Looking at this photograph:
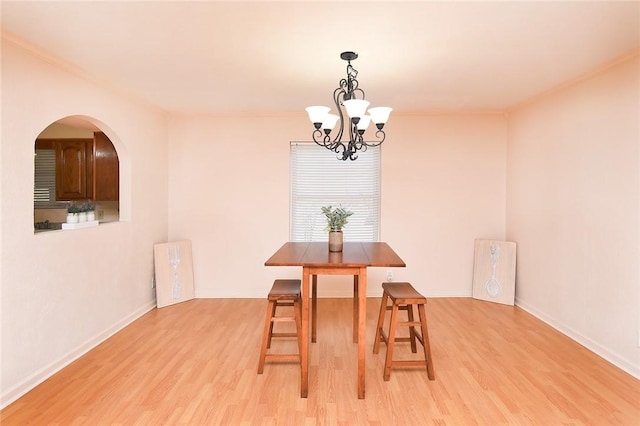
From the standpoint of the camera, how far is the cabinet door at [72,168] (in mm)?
4969

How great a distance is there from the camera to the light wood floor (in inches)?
91.8

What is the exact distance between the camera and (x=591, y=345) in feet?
10.9

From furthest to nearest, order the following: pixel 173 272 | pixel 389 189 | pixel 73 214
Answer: pixel 389 189 → pixel 173 272 → pixel 73 214

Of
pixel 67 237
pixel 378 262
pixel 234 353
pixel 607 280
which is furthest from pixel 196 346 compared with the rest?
pixel 607 280

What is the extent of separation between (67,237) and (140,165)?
137 centimetres

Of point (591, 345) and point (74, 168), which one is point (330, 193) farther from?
point (74, 168)

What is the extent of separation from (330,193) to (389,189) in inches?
30.1

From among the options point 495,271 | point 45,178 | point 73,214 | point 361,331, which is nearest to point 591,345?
point 495,271

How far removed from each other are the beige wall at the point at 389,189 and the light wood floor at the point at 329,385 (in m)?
1.27

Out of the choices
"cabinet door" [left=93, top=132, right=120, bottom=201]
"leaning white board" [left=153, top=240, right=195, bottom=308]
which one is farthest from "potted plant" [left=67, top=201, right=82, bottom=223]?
"leaning white board" [left=153, top=240, right=195, bottom=308]

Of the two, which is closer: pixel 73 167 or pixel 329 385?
pixel 329 385

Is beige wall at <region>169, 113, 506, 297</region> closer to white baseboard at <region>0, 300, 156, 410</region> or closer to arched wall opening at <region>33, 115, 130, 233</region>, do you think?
arched wall opening at <region>33, 115, 130, 233</region>

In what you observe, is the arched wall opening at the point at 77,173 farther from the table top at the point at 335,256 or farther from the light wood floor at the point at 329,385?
the table top at the point at 335,256

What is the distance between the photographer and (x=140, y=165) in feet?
13.9
